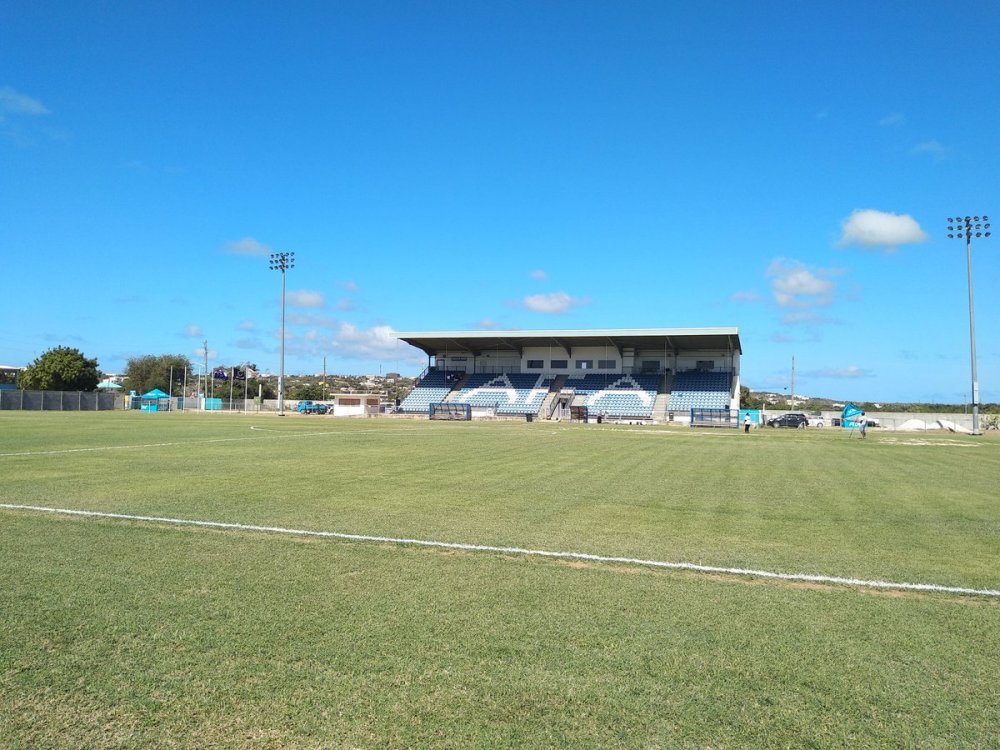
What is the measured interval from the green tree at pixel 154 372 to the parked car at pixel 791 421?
348 feet

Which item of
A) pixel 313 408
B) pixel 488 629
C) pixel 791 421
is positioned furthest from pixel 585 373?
pixel 488 629

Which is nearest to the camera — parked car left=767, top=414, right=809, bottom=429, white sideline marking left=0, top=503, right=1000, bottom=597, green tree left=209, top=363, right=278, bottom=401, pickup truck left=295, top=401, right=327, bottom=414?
white sideline marking left=0, top=503, right=1000, bottom=597

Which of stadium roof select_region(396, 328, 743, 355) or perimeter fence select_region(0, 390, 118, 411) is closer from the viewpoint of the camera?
stadium roof select_region(396, 328, 743, 355)

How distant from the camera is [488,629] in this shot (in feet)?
14.4

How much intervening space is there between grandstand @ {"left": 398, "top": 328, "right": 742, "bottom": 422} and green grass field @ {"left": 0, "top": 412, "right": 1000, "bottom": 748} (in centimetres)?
4880

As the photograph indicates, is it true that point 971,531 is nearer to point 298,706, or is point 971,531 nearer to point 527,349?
point 298,706

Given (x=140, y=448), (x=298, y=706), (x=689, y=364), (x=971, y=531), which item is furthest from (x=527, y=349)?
(x=298, y=706)

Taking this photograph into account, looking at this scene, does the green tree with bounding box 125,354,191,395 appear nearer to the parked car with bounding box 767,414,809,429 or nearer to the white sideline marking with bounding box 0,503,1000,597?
the parked car with bounding box 767,414,809,429

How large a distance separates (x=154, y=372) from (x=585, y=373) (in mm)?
96878

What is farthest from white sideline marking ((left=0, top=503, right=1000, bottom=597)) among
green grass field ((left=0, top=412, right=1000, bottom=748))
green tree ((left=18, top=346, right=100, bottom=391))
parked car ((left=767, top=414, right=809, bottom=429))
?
green tree ((left=18, top=346, right=100, bottom=391))

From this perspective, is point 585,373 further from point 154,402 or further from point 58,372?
point 58,372

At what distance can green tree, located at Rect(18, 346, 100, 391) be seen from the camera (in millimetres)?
83238

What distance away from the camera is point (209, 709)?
10.7 ft

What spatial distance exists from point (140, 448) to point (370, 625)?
57.7 ft
